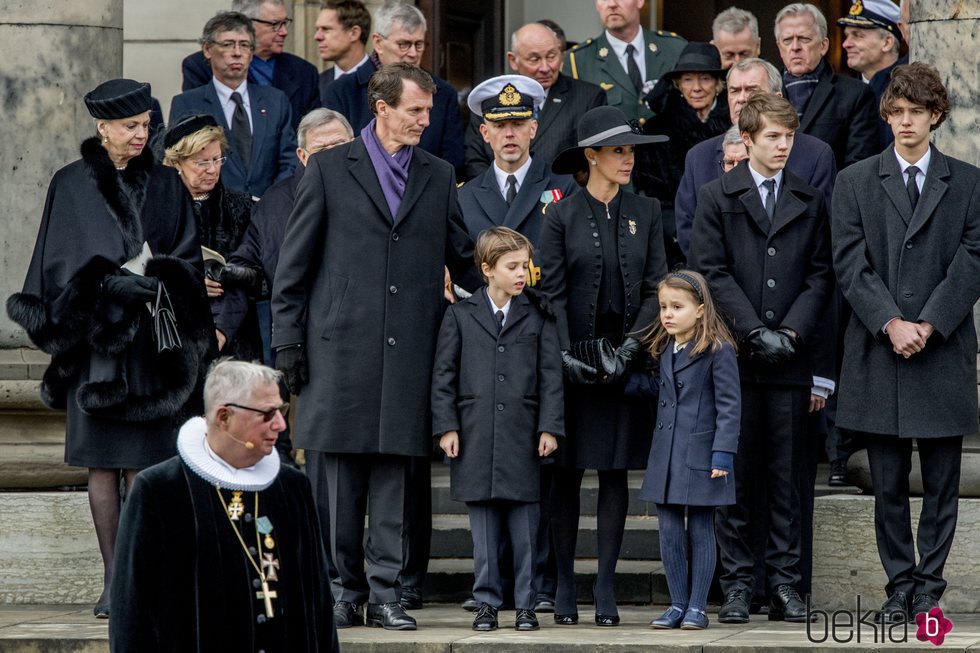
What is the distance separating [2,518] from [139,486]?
412 centimetres

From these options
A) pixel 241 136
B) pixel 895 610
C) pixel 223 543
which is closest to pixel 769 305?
pixel 895 610

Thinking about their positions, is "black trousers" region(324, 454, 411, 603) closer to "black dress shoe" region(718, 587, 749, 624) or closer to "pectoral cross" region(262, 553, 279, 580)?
"black dress shoe" region(718, 587, 749, 624)

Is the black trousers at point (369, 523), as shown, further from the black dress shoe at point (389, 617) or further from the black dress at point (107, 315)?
the black dress at point (107, 315)

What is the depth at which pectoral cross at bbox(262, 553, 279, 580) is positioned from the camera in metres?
5.60

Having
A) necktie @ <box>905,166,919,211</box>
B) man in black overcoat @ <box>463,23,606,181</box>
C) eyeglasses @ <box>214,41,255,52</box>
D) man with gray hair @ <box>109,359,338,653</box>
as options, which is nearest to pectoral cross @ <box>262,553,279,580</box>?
man with gray hair @ <box>109,359,338,653</box>

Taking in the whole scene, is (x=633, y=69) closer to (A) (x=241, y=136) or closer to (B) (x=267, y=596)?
(A) (x=241, y=136)

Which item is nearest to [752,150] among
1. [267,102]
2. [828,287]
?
[828,287]

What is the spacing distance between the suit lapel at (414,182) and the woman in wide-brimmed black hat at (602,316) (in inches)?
23.3

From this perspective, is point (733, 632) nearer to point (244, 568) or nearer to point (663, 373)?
point (663, 373)

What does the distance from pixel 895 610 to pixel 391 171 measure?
2.72m

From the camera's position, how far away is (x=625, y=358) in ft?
27.4

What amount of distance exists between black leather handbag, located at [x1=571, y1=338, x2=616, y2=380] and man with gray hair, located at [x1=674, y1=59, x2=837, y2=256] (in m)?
0.89

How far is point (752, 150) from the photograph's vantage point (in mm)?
8562

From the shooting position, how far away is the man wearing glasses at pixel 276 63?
1101cm
